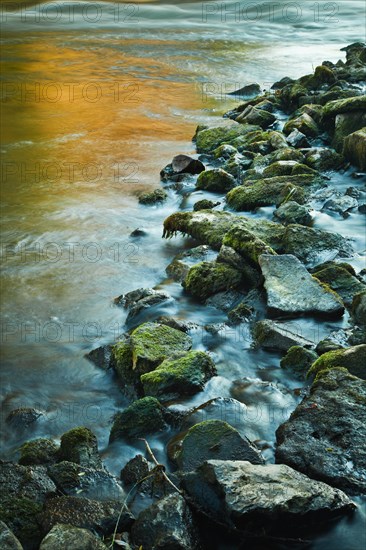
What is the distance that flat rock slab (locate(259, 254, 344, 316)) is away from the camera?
6504 mm

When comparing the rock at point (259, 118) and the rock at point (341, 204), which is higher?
the rock at point (259, 118)

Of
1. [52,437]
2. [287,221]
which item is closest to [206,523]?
[52,437]

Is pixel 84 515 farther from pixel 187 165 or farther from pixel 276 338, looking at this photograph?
pixel 187 165

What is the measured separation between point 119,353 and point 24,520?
214 cm

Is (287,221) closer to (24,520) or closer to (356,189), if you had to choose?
(356,189)

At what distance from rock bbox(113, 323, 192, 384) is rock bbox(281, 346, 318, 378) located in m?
0.91

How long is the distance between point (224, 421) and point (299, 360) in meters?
1.10

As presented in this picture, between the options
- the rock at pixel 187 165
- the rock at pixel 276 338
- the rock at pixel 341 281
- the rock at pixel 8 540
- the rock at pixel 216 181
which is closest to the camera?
the rock at pixel 8 540

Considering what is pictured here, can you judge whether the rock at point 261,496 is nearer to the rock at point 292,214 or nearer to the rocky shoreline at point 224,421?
the rocky shoreline at point 224,421

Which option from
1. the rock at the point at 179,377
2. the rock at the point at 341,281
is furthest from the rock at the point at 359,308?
the rock at the point at 179,377

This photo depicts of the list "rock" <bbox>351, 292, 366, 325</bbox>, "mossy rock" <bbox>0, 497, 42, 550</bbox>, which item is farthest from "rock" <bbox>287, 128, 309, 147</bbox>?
"mossy rock" <bbox>0, 497, 42, 550</bbox>

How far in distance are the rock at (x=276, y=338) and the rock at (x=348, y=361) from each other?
0.51 m

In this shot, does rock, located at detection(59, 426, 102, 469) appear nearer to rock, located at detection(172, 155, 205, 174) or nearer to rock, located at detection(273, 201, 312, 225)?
rock, located at detection(273, 201, 312, 225)

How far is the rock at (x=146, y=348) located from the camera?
5.82 metres
